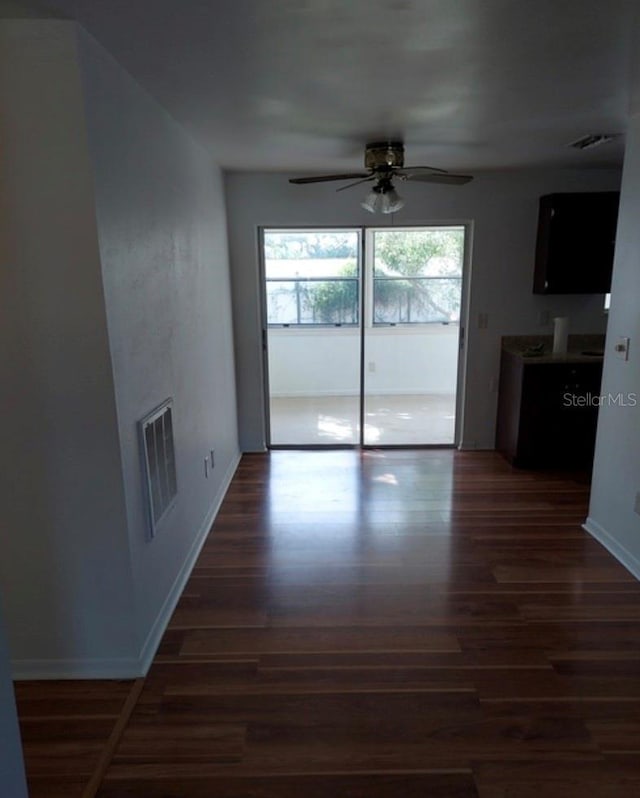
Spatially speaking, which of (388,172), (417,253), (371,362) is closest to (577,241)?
(388,172)

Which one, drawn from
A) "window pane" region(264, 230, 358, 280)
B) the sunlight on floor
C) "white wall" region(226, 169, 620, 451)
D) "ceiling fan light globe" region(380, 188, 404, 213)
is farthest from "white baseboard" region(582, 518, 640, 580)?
"window pane" region(264, 230, 358, 280)

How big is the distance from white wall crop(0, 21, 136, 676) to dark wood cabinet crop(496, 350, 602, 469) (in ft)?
10.4

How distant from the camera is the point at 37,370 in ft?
5.58

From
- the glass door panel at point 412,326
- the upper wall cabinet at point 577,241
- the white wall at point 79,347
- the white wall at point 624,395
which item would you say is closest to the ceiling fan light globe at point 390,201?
the white wall at point 624,395

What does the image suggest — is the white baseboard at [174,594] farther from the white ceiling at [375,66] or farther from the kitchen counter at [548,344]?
the kitchen counter at [548,344]

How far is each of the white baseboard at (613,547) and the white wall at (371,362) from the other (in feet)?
11.6

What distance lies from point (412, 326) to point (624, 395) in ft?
12.5

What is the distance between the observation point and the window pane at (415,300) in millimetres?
6156

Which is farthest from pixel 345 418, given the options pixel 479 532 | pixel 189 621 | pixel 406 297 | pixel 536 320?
pixel 189 621

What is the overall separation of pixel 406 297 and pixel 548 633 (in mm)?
4625

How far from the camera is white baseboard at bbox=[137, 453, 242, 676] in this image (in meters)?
2.04

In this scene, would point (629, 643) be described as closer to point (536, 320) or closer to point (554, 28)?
point (554, 28)

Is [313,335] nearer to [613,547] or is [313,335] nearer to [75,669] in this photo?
[613,547]

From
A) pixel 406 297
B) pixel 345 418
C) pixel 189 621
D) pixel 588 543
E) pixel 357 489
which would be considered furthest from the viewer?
pixel 406 297
